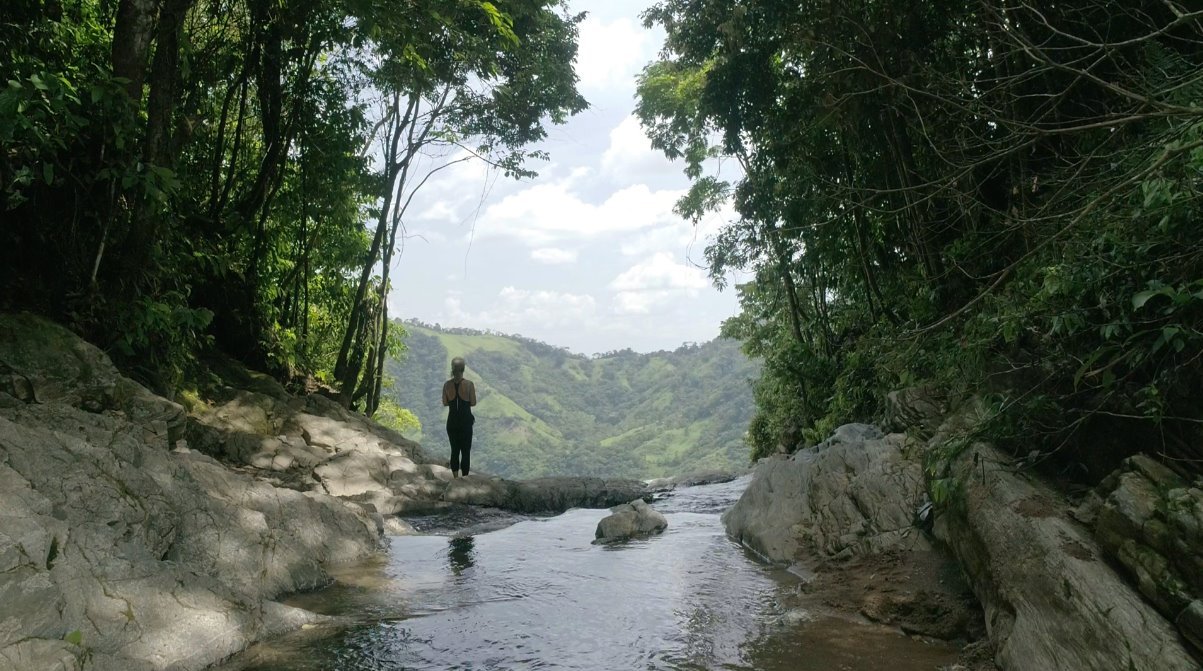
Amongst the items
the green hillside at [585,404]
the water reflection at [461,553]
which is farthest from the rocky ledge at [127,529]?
the green hillside at [585,404]

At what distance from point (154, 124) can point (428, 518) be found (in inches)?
238

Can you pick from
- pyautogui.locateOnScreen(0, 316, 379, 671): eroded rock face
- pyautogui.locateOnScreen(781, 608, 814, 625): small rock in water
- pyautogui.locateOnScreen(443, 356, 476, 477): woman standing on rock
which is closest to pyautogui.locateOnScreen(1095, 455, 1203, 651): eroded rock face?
pyautogui.locateOnScreen(781, 608, 814, 625): small rock in water

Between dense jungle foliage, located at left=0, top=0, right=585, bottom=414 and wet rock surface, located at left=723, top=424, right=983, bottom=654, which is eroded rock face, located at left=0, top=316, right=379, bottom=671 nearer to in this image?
dense jungle foliage, located at left=0, top=0, right=585, bottom=414

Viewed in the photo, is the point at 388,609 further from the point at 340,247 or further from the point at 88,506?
the point at 340,247

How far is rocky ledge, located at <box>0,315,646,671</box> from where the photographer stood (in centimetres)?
352

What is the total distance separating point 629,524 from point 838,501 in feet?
9.39

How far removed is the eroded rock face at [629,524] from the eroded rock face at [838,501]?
1162mm

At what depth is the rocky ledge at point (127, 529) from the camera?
3.52m

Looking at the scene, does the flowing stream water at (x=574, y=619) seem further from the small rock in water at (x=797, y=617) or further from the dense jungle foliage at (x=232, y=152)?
the dense jungle foliage at (x=232, y=152)

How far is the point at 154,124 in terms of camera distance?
7.26 metres

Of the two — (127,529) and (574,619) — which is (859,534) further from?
(127,529)

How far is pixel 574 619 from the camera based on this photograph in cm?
525

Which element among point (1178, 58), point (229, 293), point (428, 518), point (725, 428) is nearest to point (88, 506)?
point (428, 518)

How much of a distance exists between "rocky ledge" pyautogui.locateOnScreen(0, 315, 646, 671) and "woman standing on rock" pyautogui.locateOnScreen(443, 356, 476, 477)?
8.28 ft
